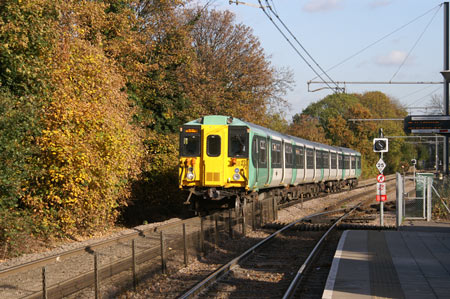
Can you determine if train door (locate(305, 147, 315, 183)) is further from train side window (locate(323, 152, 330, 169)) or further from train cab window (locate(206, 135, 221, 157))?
train cab window (locate(206, 135, 221, 157))

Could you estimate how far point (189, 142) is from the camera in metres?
20.0

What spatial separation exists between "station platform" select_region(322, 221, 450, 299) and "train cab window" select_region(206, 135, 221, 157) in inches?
226

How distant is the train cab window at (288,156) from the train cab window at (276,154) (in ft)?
4.19

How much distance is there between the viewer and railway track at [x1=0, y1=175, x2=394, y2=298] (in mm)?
7543

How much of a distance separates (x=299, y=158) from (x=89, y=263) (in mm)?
20685

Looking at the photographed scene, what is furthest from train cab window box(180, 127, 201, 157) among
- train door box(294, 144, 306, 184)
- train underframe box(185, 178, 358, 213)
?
train door box(294, 144, 306, 184)

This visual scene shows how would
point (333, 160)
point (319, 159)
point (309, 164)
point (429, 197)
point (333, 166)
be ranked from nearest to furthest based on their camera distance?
1. point (429, 197)
2. point (309, 164)
3. point (319, 159)
4. point (333, 166)
5. point (333, 160)

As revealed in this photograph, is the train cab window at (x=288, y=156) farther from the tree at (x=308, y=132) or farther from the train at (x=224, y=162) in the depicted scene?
the tree at (x=308, y=132)

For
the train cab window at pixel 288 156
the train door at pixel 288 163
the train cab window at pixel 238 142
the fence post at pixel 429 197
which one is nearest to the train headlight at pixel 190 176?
the train cab window at pixel 238 142

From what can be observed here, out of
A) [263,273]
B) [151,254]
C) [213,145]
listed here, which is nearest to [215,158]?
[213,145]

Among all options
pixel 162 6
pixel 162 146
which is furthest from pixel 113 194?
pixel 162 6

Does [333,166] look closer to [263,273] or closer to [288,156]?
[288,156]

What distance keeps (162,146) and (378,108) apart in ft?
236

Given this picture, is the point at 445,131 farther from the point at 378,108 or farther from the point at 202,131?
the point at 378,108
